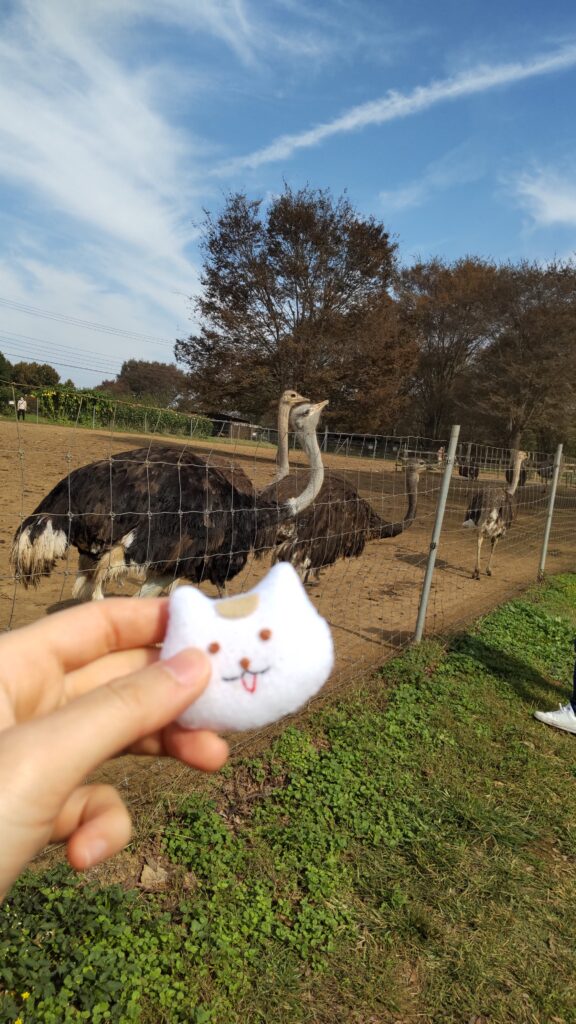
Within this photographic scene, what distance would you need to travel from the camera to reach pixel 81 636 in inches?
50.8

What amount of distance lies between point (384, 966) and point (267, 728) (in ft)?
5.24

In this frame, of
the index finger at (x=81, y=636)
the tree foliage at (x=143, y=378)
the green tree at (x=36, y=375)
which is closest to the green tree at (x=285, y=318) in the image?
the green tree at (x=36, y=375)

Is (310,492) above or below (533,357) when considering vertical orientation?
→ below

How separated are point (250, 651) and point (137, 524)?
3161 millimetres

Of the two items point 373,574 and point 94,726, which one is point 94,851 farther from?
point 373,574

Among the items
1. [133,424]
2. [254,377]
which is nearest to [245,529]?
[254,377]

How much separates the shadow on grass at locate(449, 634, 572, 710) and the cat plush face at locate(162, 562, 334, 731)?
3.80m

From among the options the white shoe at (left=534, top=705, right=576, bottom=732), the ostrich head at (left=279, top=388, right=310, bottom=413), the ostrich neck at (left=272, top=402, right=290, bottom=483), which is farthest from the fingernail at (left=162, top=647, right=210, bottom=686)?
the ostrich head at (left=279, top=388, right=310, bottom=413)

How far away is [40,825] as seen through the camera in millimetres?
968

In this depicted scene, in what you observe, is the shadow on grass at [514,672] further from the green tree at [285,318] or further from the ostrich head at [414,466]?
the green tree at [285,318]

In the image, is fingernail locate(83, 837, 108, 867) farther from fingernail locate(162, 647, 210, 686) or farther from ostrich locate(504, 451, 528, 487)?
ostrich locate(504, 451, 528, 487)

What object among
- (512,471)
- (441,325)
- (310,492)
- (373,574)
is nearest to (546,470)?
(512,471)

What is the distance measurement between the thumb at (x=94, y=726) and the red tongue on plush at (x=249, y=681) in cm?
17

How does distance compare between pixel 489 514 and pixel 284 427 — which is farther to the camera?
pixel 489 514
